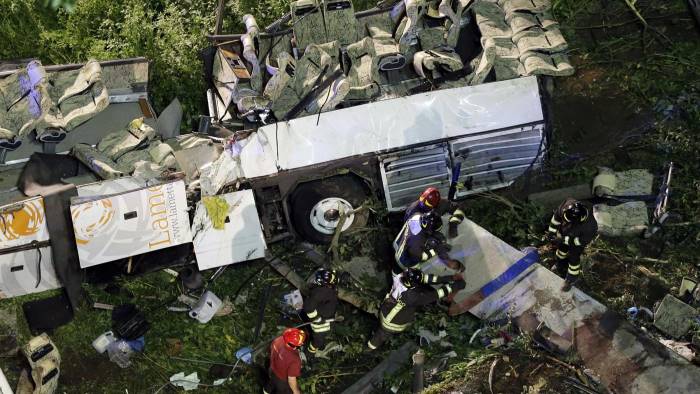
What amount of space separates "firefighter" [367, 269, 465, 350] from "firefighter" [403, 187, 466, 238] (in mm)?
635

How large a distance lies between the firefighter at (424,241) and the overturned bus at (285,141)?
0.95 meters

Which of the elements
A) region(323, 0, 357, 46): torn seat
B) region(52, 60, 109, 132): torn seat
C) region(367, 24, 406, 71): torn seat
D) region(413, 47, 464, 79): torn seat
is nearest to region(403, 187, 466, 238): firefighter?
region(413, 47, 464, 79): torn seat

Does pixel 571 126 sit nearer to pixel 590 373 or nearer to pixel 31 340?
pixel 590 373

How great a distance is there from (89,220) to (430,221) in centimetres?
401

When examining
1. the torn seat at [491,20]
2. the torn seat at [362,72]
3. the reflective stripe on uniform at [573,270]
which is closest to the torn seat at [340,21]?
the torn seat at [362,72]

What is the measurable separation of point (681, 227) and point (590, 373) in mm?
2646

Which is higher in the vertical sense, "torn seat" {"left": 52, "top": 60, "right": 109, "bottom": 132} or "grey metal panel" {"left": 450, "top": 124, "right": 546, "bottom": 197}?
"torn seat" {"left": 52, "top": 60, "right": 109, "bottom": 132}

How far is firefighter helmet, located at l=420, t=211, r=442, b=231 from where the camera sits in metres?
7.81

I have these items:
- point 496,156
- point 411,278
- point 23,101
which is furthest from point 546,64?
point 23,101

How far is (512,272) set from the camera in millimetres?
8031

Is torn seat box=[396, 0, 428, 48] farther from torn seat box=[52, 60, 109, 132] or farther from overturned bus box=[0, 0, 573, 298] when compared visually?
torn seat box=[52, 60, 109, 132]

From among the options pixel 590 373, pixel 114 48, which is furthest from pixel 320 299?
pixel 114 48

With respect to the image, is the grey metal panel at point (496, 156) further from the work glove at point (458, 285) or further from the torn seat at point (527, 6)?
the torn seat at point (527, 6)

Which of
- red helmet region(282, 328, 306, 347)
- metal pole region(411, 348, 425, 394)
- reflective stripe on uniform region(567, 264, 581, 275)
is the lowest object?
metal pole region(411, 348, 425, 394)
